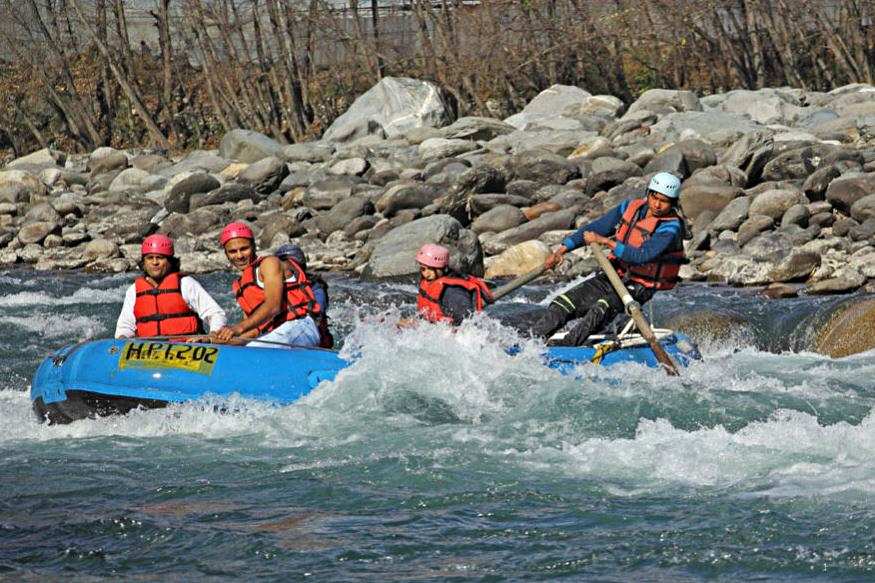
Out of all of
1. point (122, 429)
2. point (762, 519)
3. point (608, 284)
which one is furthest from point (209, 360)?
point (762, 519)

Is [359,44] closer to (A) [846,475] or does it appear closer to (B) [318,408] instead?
(B) [318,408]

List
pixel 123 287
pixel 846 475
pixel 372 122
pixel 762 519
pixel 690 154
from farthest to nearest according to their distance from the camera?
pixel 372 122, pixel 690 154, pixel 123 287, pixel 846 475, pixel 762 519

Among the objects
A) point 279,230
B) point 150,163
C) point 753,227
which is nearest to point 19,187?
point 150,163

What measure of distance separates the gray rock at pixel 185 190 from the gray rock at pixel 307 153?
5.79 ft

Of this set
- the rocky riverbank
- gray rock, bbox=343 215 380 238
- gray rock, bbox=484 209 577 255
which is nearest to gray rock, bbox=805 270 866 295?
the rocky riverbank

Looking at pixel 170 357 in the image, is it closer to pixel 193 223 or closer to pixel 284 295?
pixel 284 295

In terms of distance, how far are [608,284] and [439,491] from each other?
326 centimetres

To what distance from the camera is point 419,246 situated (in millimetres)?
15180

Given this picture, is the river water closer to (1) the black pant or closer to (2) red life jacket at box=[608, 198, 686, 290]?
(1) the black pant

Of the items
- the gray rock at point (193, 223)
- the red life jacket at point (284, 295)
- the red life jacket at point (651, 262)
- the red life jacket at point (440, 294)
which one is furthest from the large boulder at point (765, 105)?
the red life jacket at point (284, 295)

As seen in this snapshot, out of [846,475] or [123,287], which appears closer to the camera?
[846,475]

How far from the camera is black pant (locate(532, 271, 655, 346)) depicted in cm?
910

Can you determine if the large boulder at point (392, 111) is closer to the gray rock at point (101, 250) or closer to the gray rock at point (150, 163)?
the gray rock at point (150, 163)

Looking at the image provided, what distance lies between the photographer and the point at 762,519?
5.84m
